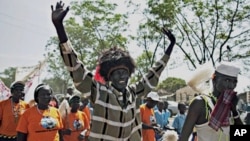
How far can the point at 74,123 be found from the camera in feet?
24.9

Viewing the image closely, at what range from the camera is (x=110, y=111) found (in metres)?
3.61

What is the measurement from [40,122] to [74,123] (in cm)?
194

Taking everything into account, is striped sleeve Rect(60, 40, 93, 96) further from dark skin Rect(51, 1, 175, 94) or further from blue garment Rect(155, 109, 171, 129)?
blue garment Rect(155, 109, 171, 129)

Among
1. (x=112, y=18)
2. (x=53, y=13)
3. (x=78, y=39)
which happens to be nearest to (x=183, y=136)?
(x=53, y=13)

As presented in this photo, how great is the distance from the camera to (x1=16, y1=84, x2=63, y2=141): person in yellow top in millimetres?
5605

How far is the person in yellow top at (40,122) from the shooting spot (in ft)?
18.4

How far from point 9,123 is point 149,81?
3445 millimetres

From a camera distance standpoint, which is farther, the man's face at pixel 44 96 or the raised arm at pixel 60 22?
the man's face at pixel 44 96

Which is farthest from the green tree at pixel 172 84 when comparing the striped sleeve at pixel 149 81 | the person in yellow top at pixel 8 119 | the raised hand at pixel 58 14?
the raised hand at pixel 58 14

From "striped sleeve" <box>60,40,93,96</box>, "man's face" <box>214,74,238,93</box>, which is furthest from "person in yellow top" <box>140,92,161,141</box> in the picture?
"striped sleeve" <box>60,40,93,96</box>

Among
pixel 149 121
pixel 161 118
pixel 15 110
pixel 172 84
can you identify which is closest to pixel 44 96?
pixel 15 110

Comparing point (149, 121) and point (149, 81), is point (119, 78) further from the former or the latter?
point (149, 121)

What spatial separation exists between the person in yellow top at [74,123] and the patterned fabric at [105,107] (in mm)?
3716

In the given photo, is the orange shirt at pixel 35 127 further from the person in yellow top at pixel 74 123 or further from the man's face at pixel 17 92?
the person in yellow top at pixel 74 123
